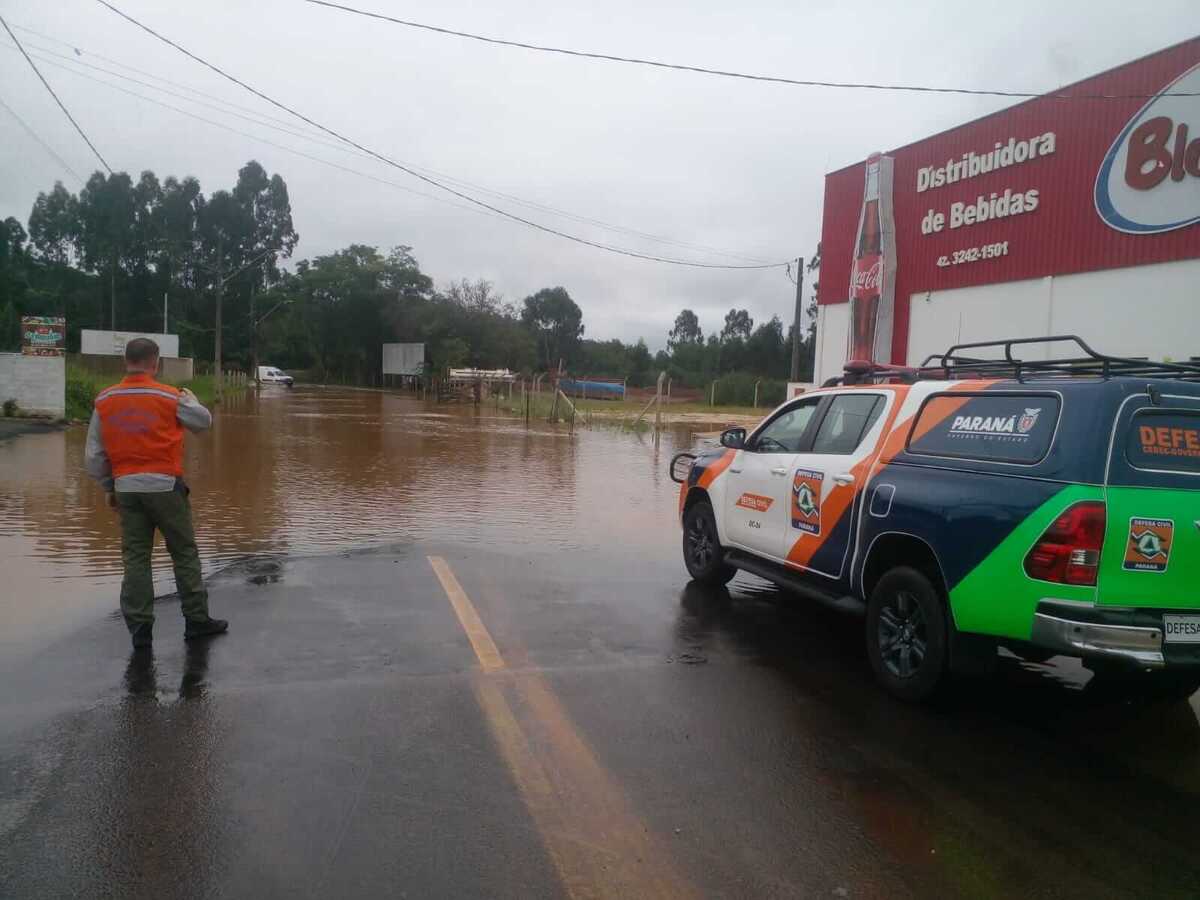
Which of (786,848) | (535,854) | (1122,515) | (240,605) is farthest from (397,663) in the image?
(1122,515)

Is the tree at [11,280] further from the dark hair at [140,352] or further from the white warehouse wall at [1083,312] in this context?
the dark hair at [140,352]

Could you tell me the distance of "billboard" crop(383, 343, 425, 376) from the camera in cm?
6525

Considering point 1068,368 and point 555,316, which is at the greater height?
point 555,316

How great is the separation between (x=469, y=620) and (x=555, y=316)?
99.8m

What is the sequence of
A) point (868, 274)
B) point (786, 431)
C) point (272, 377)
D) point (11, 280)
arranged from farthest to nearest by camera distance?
point (272, 377)
point (11, 280)
point (868, 274)
point (786, 431)

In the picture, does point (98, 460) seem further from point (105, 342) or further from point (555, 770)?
point (105, 342)

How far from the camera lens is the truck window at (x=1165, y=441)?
4152 millimetres

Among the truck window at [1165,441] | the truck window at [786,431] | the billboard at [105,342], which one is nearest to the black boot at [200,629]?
the truck window at [786,431]

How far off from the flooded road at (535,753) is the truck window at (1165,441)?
1424mm

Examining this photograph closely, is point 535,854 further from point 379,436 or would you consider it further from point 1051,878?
point 379,436

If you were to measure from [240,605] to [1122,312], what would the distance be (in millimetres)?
15199

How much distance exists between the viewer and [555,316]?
10469 centimetres

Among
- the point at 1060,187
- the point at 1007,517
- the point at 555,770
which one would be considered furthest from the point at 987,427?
the point at 1060,187

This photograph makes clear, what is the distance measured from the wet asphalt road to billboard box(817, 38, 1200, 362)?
12529 mm
